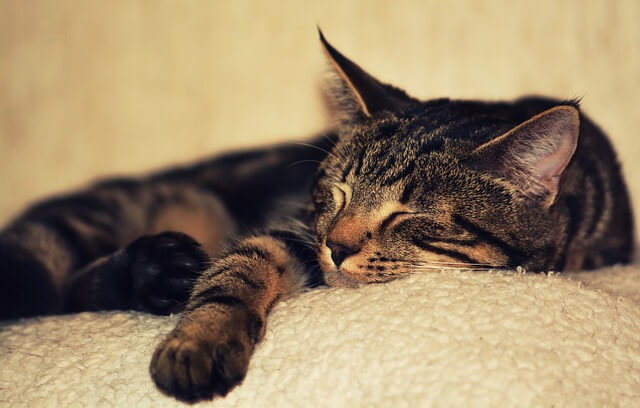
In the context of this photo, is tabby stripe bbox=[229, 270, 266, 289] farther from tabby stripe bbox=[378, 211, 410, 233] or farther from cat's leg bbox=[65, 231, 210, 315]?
tabby stripe bbox=[378, 211, 410, 233]

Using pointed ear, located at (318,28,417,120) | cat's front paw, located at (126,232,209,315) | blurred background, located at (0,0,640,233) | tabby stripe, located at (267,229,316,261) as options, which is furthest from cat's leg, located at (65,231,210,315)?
blurred background, located at (0,0,640,233)

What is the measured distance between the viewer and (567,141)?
0.81 m

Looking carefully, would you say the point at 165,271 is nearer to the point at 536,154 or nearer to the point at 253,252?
the point at 253,252

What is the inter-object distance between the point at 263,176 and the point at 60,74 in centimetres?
64

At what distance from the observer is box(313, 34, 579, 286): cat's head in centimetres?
84

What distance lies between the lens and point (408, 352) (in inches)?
26.1

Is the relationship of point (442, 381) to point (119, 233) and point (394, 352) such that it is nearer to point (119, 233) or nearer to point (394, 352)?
point (394, 352)

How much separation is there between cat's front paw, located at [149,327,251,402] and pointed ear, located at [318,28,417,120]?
1.68 ft

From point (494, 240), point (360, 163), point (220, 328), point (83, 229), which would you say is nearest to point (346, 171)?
point (360, 163)

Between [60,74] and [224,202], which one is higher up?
[60,74]

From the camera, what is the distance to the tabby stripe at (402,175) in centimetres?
90

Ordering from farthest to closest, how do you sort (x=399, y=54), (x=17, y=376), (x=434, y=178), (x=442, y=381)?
(x=399, y=54) < (x=434, y=178) < (x=17, y=376) < (x=442, y=381)

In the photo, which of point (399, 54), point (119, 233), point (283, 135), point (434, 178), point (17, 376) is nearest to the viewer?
point (17, 376)

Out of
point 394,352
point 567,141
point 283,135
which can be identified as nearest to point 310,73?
point 283,135
